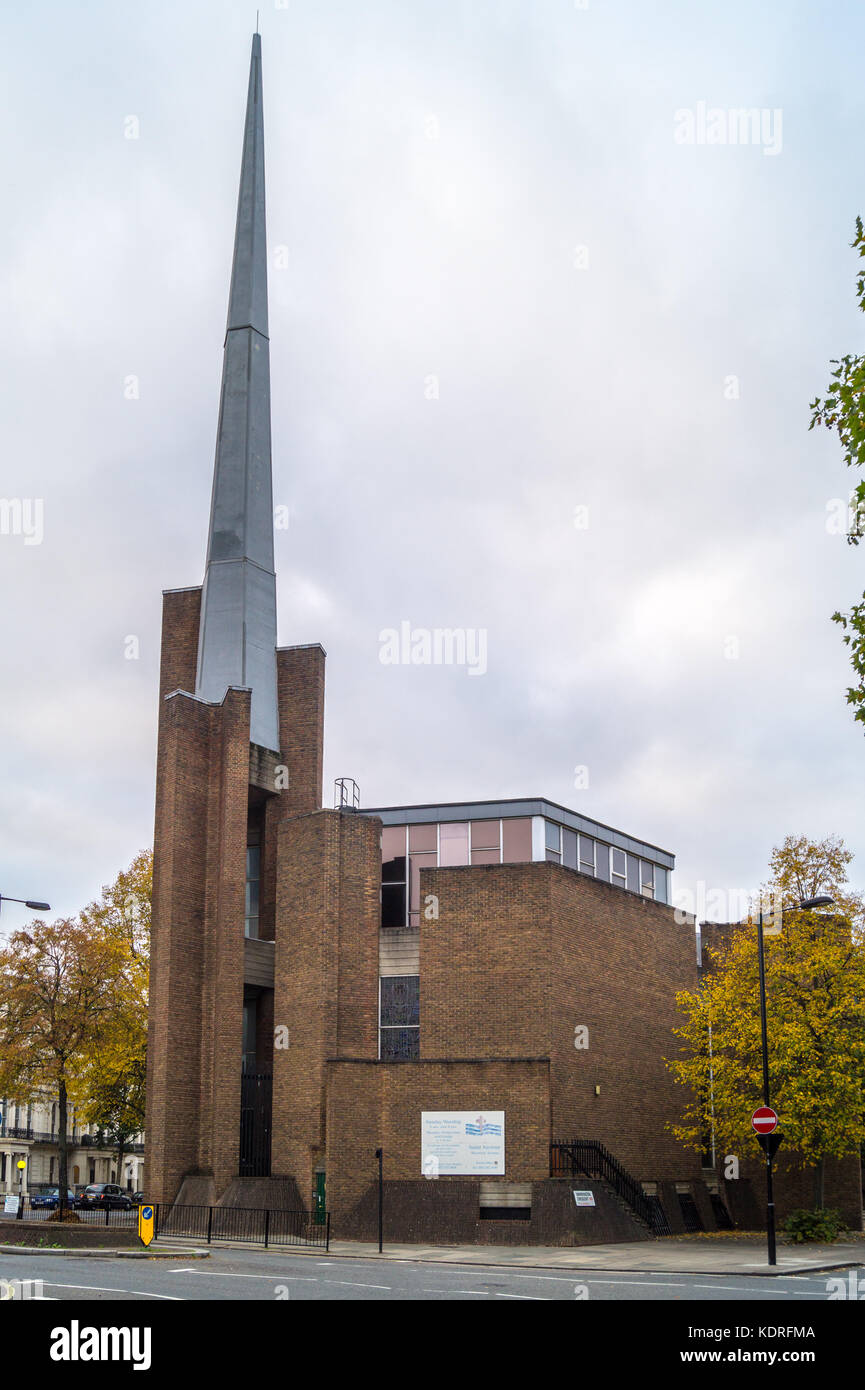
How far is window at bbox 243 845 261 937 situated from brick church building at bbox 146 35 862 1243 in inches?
4.0

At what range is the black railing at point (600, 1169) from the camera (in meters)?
36.8

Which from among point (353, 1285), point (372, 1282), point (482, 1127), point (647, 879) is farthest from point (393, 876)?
point (353, 1285)

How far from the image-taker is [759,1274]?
86.9 ft

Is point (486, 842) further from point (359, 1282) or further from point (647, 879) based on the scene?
point (359, 1282)

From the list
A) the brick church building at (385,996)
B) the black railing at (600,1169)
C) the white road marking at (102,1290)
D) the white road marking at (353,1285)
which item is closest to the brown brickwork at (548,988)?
the brick church building at (385,996)

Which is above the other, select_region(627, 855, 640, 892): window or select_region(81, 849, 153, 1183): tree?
select_region(627, 855, 640, 892): window

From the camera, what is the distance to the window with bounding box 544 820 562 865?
4337 cm

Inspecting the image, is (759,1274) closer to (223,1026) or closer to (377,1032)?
(377,1032)

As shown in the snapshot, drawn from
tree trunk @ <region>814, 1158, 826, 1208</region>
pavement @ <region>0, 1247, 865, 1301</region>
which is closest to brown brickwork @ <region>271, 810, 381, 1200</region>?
pavement @ <region>0, 1247, 865, 1301</region>

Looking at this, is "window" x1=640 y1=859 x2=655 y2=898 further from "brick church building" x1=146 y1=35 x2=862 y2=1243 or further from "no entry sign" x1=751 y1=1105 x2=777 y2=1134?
"no entry sign" x1=751 y1=1105 x2=777 y2=1134

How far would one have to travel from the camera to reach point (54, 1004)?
43.1 m

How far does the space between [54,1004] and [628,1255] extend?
66.9ft

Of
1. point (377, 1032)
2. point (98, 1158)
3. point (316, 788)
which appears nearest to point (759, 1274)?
point (377, 1032)
